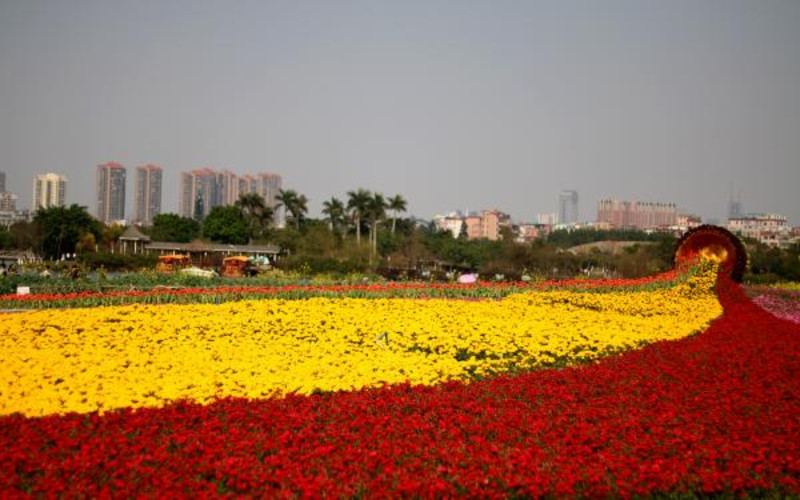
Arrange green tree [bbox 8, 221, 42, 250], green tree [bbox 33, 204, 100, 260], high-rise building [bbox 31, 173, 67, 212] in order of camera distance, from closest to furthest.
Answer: green tree [bbox 33, 204, 100, 260], green tree [bbox 8, 221, 42, 250], high-rise building [bbox 31, 173, 67, 212]

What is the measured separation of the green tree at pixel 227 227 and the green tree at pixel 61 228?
383 inches

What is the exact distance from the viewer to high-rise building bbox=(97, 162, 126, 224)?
17175cm

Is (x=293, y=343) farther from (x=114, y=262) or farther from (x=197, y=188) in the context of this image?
(x=197, y=188)

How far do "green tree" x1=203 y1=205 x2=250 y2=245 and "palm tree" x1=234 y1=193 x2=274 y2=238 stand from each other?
292 centimetres

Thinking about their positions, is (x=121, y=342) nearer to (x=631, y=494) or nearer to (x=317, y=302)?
(x=317, y=302)

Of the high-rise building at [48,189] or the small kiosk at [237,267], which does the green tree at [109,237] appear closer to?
the small kiosk at [237,267]

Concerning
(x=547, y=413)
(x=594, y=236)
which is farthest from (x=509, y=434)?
(x=594, y=236)

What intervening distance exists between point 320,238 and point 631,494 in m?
43.8

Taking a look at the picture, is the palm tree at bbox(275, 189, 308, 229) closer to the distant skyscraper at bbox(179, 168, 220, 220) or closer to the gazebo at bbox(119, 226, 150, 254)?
the gazebo at bbox(119, 226, 150, 254)

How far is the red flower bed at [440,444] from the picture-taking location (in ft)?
15.0

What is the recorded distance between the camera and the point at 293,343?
9500 mm

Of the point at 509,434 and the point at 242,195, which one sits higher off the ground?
the point at 242,195

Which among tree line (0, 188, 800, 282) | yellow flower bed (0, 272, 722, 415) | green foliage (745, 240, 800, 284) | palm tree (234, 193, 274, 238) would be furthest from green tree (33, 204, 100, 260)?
green foliage (745, 240, 800, 284)

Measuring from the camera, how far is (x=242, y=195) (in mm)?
63156
